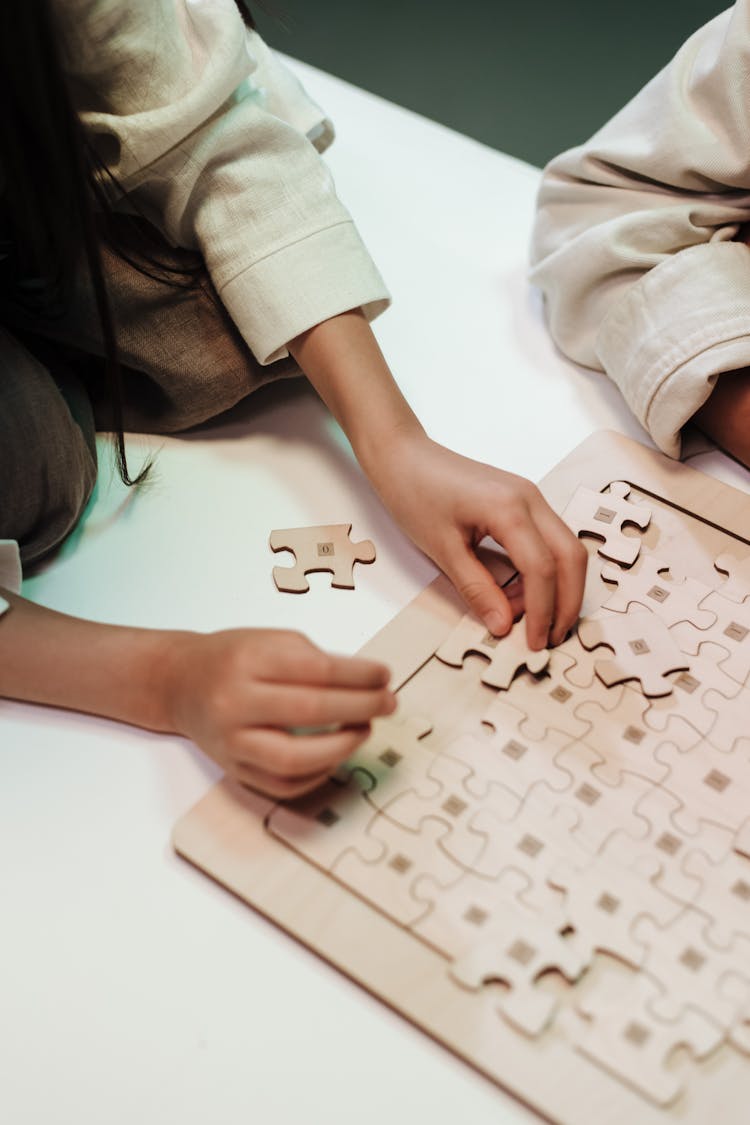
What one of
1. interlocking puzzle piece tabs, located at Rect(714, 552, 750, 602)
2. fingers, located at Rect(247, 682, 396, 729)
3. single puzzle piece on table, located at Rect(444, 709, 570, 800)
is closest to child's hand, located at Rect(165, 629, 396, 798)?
fingers, located at Rect(247, 682, 396, 729)

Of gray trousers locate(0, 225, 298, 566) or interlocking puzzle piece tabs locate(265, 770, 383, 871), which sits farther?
gray trousers locate(0, 225, 298, 566)

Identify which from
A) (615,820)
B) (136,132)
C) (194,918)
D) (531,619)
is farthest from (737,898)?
(136,132)

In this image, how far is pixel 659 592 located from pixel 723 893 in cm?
26

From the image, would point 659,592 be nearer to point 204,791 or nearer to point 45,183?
point 204,791

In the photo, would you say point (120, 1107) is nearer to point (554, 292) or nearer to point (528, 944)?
point (528, 944)

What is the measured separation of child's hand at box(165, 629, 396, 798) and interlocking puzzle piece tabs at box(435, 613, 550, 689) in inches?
5.5

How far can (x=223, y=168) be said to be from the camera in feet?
3.04

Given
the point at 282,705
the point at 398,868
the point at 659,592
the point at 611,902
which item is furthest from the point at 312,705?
the point at 659,592

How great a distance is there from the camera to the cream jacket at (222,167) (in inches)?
34.8

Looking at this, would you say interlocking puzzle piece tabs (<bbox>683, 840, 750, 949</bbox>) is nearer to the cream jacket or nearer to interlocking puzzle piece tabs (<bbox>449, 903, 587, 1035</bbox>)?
interlocking puzzle piece tabs (<bbox>449, 903, 587, 1035</bbox>)

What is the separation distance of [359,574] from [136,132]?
43 centimetres

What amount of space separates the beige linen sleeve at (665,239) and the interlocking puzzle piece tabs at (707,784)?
33 centimetres

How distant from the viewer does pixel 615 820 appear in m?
0.70

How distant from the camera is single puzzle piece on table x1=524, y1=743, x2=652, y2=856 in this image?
0.69m
